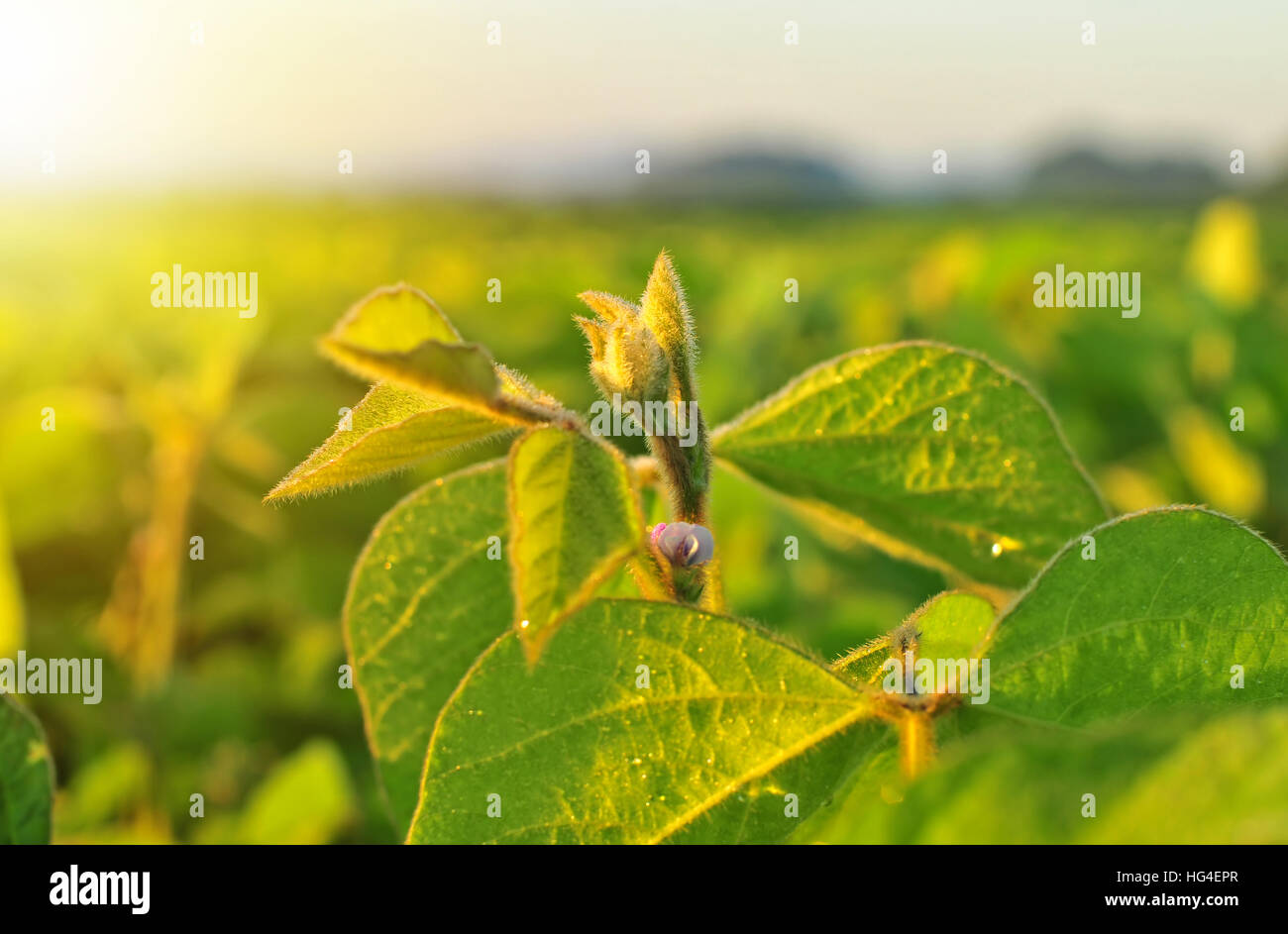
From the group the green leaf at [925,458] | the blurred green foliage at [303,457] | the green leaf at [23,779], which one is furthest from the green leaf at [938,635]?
the blurred green foliage at [303,457]

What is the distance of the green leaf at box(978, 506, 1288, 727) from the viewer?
20.9 inches

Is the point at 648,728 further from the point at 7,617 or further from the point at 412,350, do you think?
the point at 7,617

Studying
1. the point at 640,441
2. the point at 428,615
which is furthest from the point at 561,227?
the point at 428,615

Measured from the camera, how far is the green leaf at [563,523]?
450mm

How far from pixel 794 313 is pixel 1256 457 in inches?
45.8

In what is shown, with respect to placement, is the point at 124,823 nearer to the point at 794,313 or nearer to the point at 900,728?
the point at 900,728

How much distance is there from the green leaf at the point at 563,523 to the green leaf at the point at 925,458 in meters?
0.25

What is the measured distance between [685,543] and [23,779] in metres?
0.45

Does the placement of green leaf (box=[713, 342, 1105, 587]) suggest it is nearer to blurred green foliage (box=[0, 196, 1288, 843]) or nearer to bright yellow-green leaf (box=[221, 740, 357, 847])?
blurred green foliage (box=[0, 196, 1288, 843])
